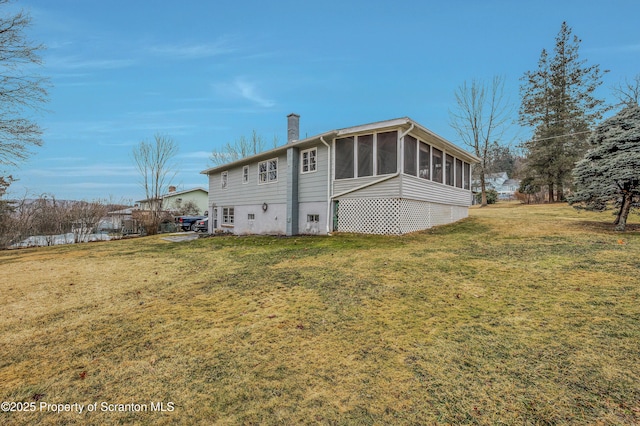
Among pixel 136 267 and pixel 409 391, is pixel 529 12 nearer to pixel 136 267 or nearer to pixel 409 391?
pixel 409 391

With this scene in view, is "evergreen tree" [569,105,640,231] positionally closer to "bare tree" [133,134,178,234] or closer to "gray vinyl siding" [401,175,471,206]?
"gray vinyl siding" [401,175,471,206]

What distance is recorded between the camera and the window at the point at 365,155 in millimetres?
10875

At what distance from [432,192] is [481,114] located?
69.2ft

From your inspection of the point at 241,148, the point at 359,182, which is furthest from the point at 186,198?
the point at 359,182

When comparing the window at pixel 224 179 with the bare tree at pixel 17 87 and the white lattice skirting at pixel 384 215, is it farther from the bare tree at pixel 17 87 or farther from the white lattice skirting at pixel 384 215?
the white lattice skirting at pixel 384 215

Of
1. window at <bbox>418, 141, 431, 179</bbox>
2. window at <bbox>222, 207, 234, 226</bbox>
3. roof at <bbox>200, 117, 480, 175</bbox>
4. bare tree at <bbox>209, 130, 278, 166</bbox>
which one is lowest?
window at <bbox>222, 207, 234, 226</bbox>

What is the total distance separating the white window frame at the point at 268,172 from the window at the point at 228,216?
157 inches

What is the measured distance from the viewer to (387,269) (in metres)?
5.76

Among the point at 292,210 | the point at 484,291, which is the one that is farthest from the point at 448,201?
the point at 484,291

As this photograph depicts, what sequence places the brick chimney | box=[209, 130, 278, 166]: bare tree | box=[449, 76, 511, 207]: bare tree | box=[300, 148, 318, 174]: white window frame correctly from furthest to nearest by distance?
box=[209, 130, 278, 166]: bare tree
box=[449, 76, 511, 207]: bare tree
the brick chimney
box=[300, 148, 318, 174]: white window frame

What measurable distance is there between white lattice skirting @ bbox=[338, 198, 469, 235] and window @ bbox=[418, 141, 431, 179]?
3.95 ft

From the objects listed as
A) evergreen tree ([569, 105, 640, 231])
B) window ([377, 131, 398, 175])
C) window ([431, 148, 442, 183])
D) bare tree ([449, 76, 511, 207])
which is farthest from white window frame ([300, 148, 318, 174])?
bare tree ([449, 76, 511, 207])

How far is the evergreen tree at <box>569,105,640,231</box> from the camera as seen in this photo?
28.0 ft

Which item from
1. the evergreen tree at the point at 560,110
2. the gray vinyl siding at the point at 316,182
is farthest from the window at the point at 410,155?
the evergreen tree at the point at 560,110
